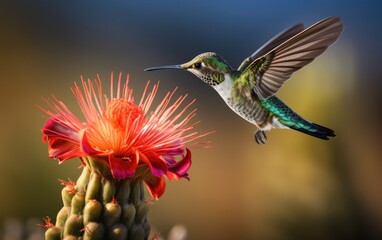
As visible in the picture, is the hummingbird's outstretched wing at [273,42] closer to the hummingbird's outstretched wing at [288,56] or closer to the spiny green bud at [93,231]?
the hummingbird's outstretched wing at [288,56]

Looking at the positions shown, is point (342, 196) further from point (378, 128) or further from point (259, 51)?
point (259, 51)

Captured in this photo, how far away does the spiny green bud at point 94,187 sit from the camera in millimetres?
1026

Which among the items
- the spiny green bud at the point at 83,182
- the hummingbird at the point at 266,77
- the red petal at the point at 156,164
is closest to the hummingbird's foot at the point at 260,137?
the hummingbird at the point at 266,77

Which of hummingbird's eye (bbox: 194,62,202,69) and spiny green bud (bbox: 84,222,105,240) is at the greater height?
hummingbird's eye (bbox: 194,62,202,69)

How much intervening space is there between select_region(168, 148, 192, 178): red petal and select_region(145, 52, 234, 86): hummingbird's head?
0.27m

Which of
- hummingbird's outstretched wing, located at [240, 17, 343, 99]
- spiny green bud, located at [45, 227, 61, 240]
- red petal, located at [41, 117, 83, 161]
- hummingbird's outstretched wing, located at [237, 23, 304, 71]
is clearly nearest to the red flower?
red petal, located at [41, 117, 83, 161]

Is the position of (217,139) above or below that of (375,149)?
above

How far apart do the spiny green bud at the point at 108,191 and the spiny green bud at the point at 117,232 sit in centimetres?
5

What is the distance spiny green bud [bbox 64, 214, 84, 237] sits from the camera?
1.00m

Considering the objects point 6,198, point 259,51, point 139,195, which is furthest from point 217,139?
point 139,195

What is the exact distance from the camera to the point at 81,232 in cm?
100

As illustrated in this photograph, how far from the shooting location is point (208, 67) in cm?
132

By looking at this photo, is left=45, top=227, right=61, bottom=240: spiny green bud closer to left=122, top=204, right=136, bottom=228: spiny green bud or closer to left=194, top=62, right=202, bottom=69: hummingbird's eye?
left=122, top=204, right=136, bottom=228: spiny green bud

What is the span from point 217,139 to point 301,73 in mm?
842
